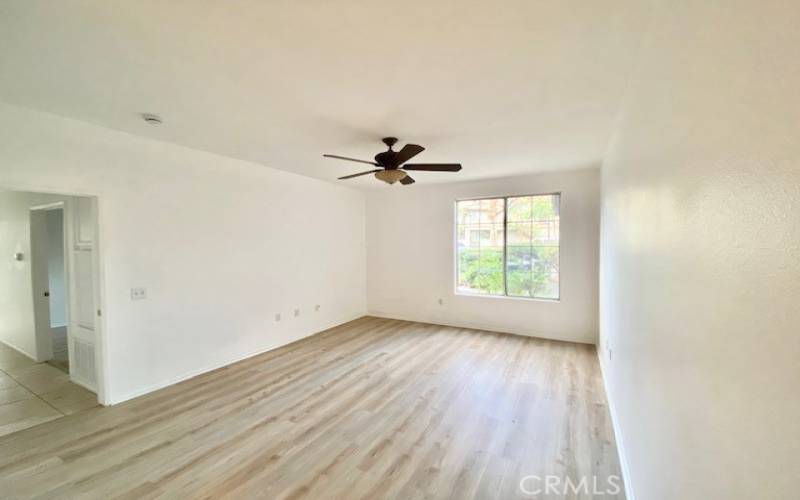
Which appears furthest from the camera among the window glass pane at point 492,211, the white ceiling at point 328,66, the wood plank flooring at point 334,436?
the window glass pane at point 492,211

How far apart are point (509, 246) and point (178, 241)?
4.58m

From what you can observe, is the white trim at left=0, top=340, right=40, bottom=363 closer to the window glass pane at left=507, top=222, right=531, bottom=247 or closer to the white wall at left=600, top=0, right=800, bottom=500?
the white wall at left=600, top=0, right=800, bottom=500

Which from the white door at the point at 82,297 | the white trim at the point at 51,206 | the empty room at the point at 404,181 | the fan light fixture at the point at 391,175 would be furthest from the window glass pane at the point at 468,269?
the white trim at the point at 51,206

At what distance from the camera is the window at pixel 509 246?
489 centimetres

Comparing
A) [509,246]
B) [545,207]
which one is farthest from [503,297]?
[545,207]

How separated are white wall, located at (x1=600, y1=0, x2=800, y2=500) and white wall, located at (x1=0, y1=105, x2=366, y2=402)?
13.5ft

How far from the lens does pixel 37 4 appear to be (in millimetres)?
1416

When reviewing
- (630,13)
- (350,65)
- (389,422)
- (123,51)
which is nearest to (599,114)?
(630,13)

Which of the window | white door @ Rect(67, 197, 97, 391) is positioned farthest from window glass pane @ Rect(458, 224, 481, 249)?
white door @ Rect(67, 197, 97, 391)

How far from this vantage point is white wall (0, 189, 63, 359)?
4.12 meters

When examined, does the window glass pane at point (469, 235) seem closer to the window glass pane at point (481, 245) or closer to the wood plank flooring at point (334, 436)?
the window glass pane at point (481, 245)

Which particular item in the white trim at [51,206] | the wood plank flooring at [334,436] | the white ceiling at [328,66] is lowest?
the wood plank flooring at [334,436]

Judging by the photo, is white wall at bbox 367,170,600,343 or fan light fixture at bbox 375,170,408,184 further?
white wall at bbox 367,170,600,343

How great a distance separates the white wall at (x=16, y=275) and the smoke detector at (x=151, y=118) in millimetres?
2589
